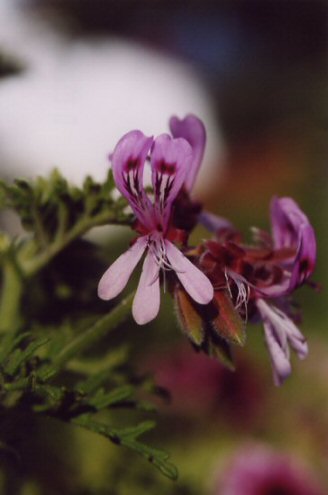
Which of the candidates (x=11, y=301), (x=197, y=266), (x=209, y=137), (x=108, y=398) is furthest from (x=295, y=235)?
(x=209, y=137)

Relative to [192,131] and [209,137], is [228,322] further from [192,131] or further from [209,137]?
[209,137]

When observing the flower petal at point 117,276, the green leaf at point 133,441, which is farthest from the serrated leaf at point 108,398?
the flower petal at point 117,276

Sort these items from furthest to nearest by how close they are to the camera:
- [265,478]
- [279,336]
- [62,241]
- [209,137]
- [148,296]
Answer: [209,137] < [265,478] < [62,241] < [279,336] < [148,296]

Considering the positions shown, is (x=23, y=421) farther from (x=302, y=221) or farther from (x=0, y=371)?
(x=302, y=221)

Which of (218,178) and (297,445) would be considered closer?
(297,445)

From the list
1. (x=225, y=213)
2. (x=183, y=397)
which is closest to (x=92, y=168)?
(x=225, y=213)

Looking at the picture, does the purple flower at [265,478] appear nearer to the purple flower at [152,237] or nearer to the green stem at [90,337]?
the green stem at [90,337]
